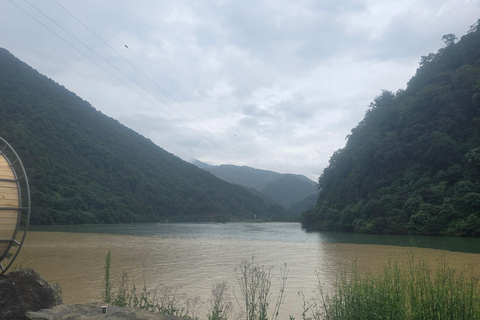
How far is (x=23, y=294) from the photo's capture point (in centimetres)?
538

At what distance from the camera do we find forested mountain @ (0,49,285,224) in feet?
191

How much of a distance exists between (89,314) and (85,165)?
75077mm

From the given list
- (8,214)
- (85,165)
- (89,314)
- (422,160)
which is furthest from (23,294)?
(85,165)

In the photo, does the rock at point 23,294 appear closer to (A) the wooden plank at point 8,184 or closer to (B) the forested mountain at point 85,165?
(A) the wooden plank at point 8,184

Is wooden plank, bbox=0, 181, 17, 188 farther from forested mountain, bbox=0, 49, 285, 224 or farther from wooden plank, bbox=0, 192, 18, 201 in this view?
forested mountain, bbox=0, 49, 285, 224

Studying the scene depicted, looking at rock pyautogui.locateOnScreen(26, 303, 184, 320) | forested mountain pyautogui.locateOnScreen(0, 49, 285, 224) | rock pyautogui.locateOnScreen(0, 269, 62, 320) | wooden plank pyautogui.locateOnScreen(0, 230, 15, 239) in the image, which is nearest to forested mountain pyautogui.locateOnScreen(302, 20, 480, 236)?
rock pyautogui.locateOnScreen(26, 303, 184, 320)

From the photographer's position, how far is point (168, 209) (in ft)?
307

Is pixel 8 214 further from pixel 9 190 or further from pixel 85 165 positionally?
pixel 85 165

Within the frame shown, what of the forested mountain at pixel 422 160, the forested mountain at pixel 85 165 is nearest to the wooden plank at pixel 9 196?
the forested mountain at pixel 422 160

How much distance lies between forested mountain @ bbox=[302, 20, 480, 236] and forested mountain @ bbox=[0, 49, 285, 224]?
4026 cm

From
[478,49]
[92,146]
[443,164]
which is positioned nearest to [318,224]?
[443,164]

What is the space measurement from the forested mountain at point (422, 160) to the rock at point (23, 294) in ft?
121

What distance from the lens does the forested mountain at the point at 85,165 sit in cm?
5812

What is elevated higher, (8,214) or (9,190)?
(9,190)
